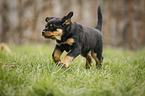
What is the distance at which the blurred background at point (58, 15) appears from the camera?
8117mm

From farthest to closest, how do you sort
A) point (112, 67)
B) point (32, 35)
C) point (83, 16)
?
Answer: 1. point (83, 16)
2. point (32, 35)
3. point (112, 67)

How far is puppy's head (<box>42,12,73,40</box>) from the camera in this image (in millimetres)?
2222

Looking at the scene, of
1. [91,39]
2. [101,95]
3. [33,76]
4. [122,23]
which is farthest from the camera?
[122,23]

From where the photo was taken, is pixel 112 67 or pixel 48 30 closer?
pixel 48 30

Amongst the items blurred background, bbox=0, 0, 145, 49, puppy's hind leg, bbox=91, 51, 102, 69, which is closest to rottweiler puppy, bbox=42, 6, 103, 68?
puppy's hind leg, bbox=91, 51, 102, 69

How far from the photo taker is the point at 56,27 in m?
2.27

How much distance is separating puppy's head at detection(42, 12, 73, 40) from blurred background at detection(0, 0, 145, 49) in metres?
5.00

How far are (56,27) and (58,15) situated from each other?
24.1ft

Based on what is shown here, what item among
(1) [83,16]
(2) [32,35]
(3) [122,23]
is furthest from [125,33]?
(2) [32,35]

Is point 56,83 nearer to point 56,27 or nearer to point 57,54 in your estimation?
point 57,54

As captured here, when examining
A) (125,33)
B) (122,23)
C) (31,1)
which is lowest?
(125,33)

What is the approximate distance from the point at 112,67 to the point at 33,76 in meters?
1.51

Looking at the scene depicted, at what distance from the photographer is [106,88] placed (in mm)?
1821

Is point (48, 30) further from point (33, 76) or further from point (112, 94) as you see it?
point (112, 94)
